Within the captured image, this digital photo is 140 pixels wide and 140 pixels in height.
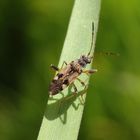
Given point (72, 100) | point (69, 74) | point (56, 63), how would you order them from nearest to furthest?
point (72, 100)
point (69, 74)
point (56, 63)

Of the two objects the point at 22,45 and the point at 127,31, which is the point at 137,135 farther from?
the point at 22,45

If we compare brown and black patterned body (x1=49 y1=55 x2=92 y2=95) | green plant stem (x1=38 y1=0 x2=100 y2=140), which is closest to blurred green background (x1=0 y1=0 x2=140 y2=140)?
brown and black patterned body (x1=49 y1=55 x2=92 y2=95)

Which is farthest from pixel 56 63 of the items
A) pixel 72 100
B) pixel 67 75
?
pixel 72 100

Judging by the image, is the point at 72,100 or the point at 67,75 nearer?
the point at 72,100

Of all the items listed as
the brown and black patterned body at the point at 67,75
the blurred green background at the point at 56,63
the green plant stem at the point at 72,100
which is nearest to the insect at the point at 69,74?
the brown and black patterned body at the point at 67,75

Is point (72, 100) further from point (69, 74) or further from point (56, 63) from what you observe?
point (56, 63)
